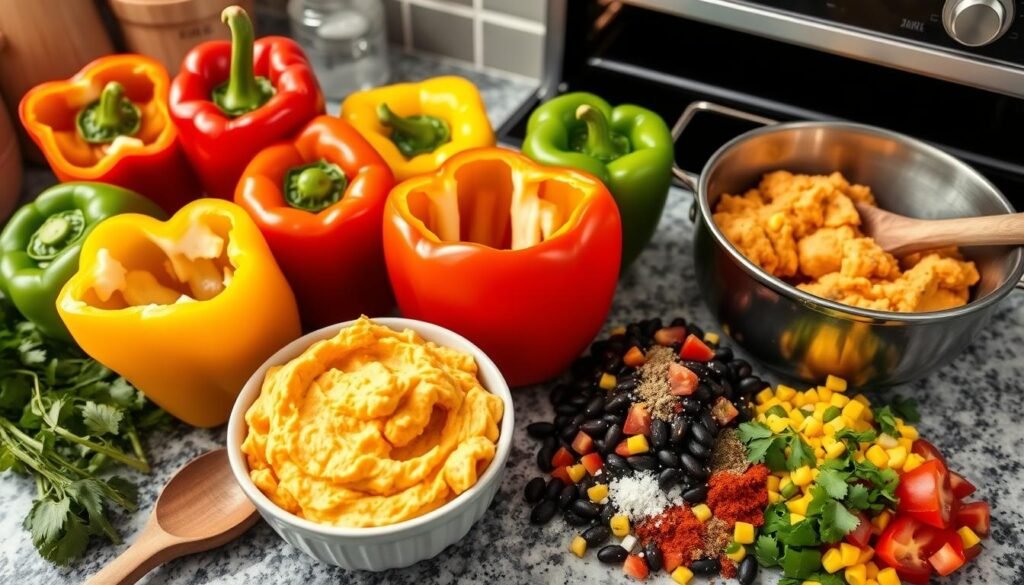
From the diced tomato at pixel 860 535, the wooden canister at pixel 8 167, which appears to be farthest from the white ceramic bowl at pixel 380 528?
the wooden canister at pixel 8 167

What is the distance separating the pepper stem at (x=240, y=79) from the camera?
3.50ft

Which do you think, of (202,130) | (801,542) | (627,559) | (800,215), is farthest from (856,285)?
(202,130)

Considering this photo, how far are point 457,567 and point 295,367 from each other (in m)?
0.27

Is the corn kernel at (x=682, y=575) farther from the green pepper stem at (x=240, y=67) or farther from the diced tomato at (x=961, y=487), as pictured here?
the green pepper stem at (x=240, y=67)

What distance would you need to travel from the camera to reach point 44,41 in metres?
1.22

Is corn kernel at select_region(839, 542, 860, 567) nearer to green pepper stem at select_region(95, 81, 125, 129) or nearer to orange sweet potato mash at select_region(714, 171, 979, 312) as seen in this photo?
orange sweet potato mash at select_region(714, 171, 979, 312)

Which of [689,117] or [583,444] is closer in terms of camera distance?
[583,444]

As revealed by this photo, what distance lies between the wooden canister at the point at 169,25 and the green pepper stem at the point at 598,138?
582mm

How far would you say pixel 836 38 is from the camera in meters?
1.13

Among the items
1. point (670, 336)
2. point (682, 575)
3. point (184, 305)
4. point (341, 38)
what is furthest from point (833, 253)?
point (341, 38)

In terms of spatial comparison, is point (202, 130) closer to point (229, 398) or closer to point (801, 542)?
point (229, 398)

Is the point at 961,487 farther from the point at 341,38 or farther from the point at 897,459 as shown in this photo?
the point at 341,38

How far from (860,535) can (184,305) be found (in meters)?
0.74

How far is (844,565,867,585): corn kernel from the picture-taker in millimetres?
861
